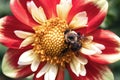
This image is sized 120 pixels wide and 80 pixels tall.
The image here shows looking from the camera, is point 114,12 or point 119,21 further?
point 119,21

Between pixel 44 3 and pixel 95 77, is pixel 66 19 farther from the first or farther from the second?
pixel 95 77

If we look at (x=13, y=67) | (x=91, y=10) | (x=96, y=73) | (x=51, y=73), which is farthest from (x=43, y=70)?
(x=91, y=10)

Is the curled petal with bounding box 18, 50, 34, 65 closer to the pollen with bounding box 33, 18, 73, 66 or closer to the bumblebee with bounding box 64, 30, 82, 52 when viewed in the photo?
the pollen with bounding box 33, 18, 73, 66

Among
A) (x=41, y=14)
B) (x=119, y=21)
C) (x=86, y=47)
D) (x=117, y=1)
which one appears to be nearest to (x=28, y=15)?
(x=41, y=14)

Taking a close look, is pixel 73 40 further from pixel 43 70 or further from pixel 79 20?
pixel 43 70

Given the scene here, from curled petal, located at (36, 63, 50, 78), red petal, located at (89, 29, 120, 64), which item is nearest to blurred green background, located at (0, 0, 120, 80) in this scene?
red petal, located at (89, 29, 120, 64)

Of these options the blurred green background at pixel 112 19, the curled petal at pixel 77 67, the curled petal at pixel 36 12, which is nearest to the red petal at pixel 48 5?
the curled petal at pixel 36 12
